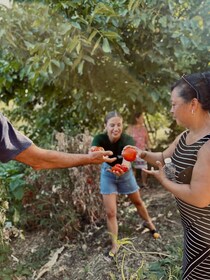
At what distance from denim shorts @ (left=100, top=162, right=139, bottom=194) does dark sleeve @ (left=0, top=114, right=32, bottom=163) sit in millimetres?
1594

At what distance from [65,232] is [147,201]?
4.56ft

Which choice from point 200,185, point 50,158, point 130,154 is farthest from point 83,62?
point 200,185

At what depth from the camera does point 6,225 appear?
2.98 metres

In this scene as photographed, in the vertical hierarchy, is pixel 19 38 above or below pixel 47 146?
above

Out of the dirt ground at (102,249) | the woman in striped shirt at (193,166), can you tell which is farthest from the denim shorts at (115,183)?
the woman in striped shirt at (193,166)

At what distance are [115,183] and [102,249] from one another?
683 millimetres

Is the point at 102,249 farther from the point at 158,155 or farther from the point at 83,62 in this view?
the point at 83,62

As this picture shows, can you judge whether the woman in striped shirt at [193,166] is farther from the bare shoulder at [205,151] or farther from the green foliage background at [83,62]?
the green foliage background at [83,62]

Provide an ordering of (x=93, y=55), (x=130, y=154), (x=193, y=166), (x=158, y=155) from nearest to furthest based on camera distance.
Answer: (x=193, y=166) → (x=158, y=155) → (x=130, y=154) → (x=93, y=55)

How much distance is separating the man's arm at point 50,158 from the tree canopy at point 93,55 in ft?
4.07

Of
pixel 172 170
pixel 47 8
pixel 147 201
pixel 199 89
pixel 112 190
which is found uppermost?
pixel 47 8

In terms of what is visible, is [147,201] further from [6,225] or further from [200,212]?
[200,212]

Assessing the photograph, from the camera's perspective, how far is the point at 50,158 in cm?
216

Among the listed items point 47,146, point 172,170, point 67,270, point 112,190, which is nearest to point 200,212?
point 172,170
